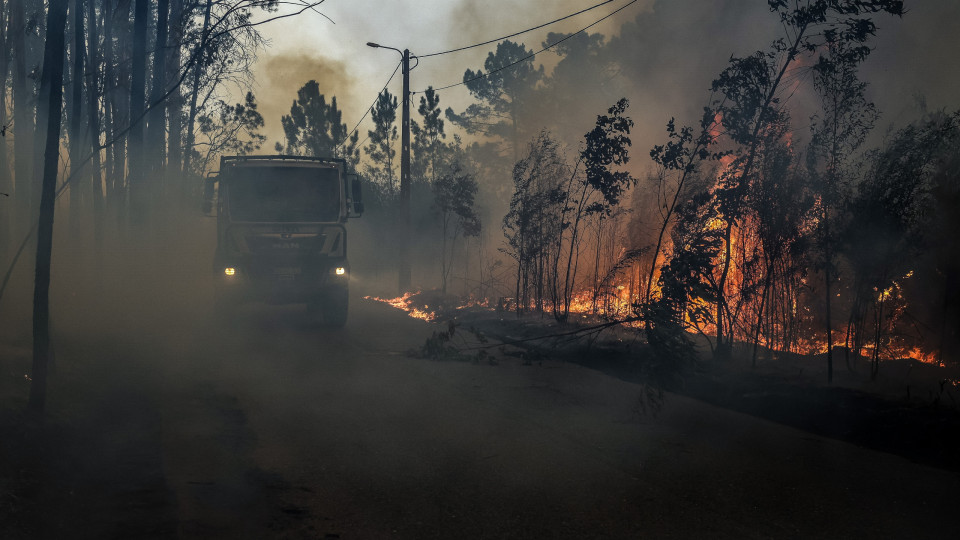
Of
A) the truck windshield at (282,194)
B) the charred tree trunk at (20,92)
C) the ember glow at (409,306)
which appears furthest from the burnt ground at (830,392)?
the charred tree trunk at (20,92)

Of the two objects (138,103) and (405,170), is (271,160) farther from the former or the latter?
(405,170)

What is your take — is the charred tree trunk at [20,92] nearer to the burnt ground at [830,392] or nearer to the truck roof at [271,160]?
the truck roof at [271,160]

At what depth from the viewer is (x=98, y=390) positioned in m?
8.93

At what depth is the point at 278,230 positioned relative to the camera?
14844mm

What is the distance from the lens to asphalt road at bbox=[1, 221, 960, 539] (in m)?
4.94

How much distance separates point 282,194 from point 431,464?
A: 996 centimetres

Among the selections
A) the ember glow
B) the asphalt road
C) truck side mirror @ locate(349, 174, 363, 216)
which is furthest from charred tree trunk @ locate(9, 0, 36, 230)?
the asphalt road

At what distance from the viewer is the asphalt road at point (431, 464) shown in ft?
16.2

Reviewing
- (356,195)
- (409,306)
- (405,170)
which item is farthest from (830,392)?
(405,170)

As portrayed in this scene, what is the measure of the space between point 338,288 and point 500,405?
7407mm

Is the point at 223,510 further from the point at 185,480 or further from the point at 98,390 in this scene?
the point at 98,390

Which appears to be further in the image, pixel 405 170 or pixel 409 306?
pixel 405 170

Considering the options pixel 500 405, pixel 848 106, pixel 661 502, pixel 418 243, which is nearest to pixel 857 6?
pixel 848 106

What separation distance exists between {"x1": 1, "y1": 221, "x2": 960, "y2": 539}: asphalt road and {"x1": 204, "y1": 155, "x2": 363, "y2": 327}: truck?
12.9ft
